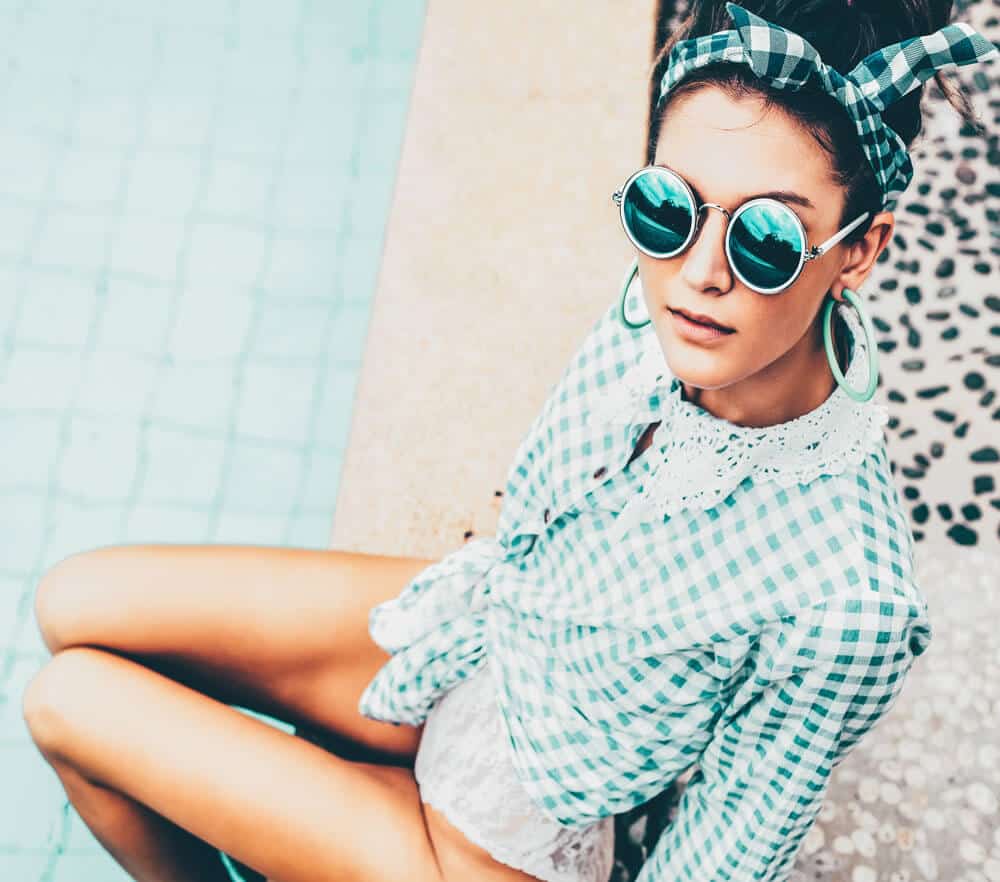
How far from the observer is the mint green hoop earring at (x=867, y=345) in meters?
1.45

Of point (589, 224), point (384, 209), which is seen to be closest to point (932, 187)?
point (589, 224)

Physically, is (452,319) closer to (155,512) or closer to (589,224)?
(589,224)

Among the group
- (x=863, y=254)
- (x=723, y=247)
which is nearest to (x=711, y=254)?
(x=723, y=247)

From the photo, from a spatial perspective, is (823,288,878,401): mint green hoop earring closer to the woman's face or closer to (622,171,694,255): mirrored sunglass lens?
the woman's face

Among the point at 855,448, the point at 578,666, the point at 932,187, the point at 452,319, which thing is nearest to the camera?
the point at 855,448

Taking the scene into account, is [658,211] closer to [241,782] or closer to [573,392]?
[573,392]

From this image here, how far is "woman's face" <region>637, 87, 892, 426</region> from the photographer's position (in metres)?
1.36

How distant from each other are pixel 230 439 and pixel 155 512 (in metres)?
0.40

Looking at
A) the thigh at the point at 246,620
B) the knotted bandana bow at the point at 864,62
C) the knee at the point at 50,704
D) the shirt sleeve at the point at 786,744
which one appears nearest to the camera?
the knotted bandana bow at the point at 864,62

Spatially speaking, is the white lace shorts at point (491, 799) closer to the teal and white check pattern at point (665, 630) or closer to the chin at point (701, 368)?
the teal and white check pattern at point (665, 630)

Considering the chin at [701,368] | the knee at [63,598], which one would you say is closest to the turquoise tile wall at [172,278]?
the knee at [63,598]

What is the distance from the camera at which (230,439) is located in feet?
12.6

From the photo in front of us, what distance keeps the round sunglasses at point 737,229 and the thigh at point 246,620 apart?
3.81ft

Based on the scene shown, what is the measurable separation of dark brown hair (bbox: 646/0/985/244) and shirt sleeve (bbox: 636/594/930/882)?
0.63m
